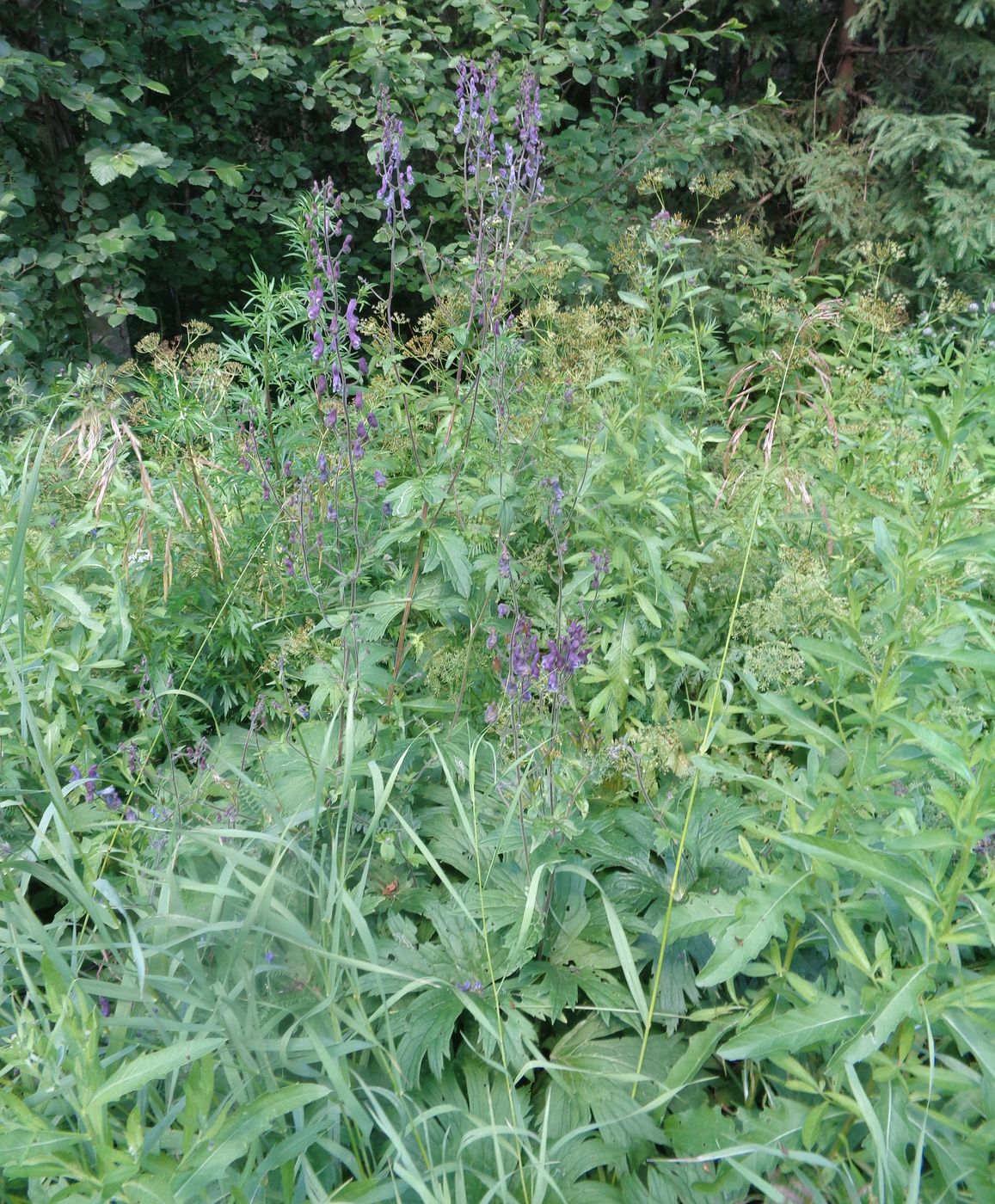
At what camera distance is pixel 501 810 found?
2.05 meters

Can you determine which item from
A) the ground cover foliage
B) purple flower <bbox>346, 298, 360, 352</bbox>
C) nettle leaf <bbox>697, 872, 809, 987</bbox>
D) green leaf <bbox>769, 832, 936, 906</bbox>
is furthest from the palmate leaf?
purple flower <bbox>346, 298, 360, 352</bbox>

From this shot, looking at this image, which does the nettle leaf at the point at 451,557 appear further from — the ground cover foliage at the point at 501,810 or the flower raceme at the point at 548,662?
the flower raceme at the point at 548,662

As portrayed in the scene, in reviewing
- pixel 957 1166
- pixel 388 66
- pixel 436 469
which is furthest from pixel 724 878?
pixel 388 66

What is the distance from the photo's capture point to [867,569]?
257 centimetres

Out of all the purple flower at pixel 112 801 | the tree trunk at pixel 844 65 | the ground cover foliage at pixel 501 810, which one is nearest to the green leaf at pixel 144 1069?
the ground cover foliage at pixel 501 810

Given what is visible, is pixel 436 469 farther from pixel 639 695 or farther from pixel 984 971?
pixel 984 971

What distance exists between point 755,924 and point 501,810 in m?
0.74

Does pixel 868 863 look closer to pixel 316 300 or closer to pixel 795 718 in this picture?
pixel 795 718

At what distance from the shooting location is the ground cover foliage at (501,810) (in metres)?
1.37

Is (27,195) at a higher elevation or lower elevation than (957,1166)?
higher

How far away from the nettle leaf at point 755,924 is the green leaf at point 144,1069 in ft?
2.56

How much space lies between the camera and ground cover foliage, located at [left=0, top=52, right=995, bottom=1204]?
1.37m

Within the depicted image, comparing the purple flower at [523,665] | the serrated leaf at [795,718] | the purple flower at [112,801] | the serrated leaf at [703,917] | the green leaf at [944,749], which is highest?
the green leaf at [944,749]

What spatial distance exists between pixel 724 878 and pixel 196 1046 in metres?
1.09
